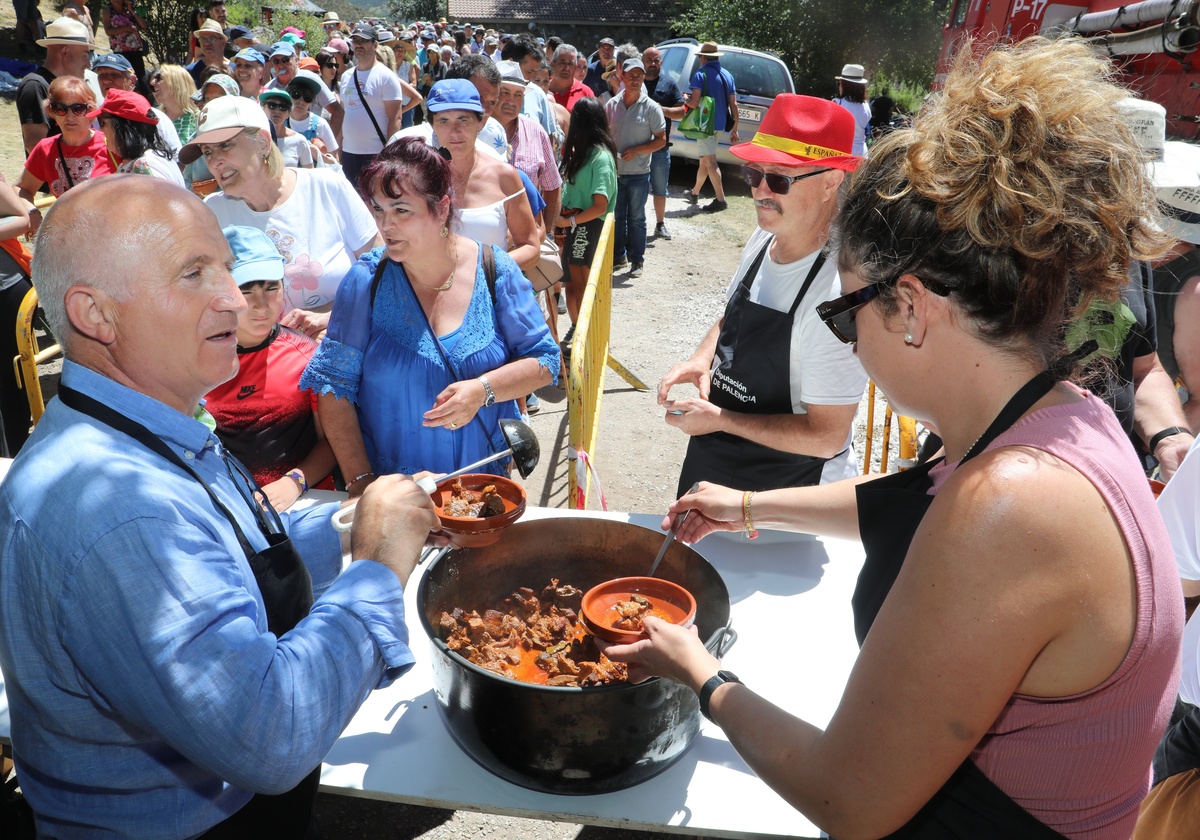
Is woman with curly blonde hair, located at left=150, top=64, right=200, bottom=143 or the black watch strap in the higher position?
woman with curly blonde hair, located at left=150, top=64, right=200, bottom=143

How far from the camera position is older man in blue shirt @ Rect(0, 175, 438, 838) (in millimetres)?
1229

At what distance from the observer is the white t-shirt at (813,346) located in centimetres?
259

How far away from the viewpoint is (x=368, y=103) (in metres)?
8.12

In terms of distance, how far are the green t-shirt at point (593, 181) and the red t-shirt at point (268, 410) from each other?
4204 millimetres

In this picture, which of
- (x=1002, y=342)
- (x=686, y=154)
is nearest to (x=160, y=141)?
(x=1002, y=342)

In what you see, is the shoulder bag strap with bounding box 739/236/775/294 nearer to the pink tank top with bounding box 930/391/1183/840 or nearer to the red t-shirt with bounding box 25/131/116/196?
the pink tank top with bounding box 930/391/1183/840

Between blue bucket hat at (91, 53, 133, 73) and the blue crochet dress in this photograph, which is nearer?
the blue crochet dress

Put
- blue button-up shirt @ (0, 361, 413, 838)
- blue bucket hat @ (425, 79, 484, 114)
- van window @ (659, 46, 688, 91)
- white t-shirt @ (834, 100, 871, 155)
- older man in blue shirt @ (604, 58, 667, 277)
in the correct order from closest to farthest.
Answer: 1. blue button-up shirt @ (0, 361, 413, 838)
2. blue bucket hat @ (425, 79, 484, 114)
3. older man in blue shirt @ (604, 58, 667, 277)
4. white t-shirt @ (834, 100, 871, 155)
5. van window @ (659, 46, 688, 91)

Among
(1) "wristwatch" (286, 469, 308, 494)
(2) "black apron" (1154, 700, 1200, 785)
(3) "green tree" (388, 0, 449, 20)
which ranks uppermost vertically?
(2) "black apron" (1154, 700, 1200, 785)

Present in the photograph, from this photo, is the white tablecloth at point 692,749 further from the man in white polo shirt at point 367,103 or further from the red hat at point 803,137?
the man in white polo shirt at point 367,103

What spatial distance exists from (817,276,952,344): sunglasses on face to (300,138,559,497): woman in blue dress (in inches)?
62.0

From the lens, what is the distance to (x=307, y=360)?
311 cm

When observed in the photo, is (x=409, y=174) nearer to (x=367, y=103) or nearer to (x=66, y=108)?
(x=66, y=108)

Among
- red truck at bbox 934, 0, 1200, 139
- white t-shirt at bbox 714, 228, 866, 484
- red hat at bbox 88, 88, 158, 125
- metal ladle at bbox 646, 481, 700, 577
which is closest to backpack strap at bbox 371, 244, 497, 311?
white t-shirt at bbox 714, 228, 866, 484
